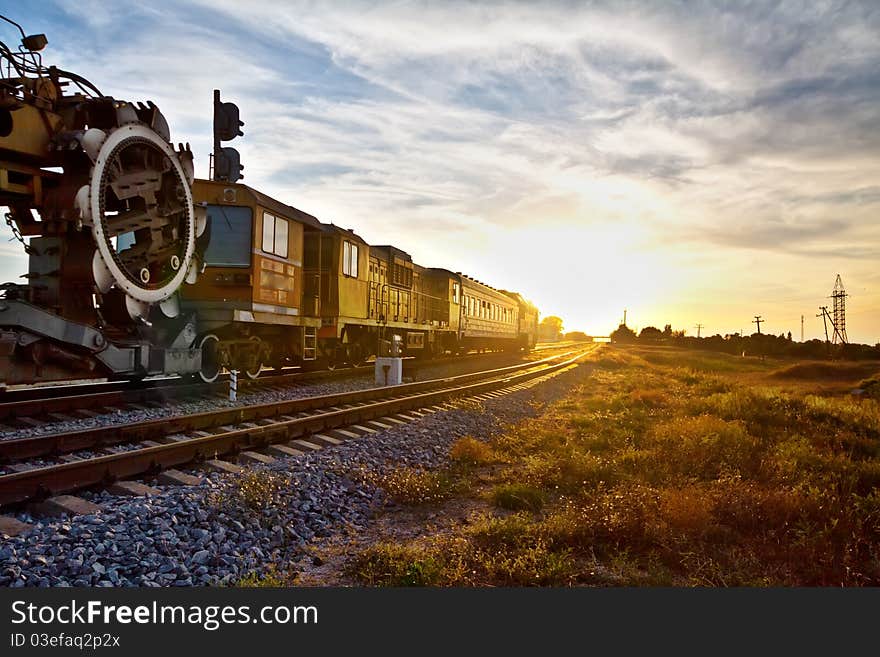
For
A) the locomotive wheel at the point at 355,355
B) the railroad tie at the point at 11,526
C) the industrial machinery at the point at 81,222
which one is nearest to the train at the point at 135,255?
the industrial machinery at the point at 81,222

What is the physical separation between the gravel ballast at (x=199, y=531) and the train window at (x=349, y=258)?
9.50m

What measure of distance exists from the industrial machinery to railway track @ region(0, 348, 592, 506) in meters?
1.87

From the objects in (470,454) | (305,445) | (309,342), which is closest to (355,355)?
(309,342)

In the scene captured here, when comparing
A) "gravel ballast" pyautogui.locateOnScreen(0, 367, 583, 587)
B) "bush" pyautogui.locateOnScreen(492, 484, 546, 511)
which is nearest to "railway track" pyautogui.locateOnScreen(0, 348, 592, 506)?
"gravel ballast" pyautogui.locateOnScreen(0, 367, 583, 587)

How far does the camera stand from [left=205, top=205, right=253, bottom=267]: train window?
1226 cm

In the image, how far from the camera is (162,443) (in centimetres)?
735

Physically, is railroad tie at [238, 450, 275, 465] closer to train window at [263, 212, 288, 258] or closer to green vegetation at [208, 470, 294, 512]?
green vegetation at [208, 470, 294, 512]

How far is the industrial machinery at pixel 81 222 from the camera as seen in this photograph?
8039 millimetres

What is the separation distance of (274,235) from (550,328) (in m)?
141

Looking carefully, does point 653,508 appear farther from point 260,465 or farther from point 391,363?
point 391,363

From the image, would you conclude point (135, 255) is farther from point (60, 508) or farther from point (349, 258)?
point (349, 258)

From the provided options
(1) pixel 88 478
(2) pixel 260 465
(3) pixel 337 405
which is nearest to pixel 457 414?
(3) pixel 337 405

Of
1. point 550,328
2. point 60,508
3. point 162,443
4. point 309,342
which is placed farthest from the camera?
point 550,328

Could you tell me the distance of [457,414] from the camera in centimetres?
1180
